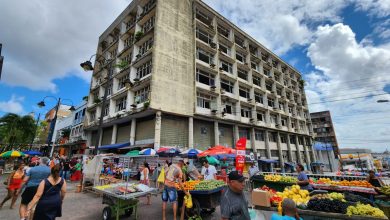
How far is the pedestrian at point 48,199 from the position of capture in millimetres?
3996

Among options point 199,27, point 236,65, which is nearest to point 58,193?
point 199,27

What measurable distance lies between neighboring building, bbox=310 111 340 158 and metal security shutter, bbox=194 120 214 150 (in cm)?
5760

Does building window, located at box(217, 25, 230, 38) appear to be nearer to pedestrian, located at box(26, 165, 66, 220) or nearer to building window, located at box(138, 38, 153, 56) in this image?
building window, located at box(138, 38, 153, 56)

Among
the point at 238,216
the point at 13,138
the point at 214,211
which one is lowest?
the point at 214,211

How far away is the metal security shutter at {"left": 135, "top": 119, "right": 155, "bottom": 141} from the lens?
1933 centimetres

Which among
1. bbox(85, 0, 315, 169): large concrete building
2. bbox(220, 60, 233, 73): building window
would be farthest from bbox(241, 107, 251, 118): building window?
bbox(220, 60, 233, 73): building window

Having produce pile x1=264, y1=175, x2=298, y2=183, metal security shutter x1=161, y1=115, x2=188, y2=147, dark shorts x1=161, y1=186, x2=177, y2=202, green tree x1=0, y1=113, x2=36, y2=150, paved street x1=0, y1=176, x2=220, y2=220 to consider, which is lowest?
paved street x1=0, y1=176, x2=220, y2=220

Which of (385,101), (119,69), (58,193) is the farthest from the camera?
(119,69)

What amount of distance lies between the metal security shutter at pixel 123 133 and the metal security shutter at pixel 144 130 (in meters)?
2.15

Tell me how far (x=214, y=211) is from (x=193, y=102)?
14801mm

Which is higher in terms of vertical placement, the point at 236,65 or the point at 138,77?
the point at 236,65

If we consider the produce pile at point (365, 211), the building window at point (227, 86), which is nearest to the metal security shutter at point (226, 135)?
the building window at point (227, 86)

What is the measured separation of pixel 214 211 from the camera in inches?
307

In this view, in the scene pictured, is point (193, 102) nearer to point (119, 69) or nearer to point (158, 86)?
point (158, 86)
